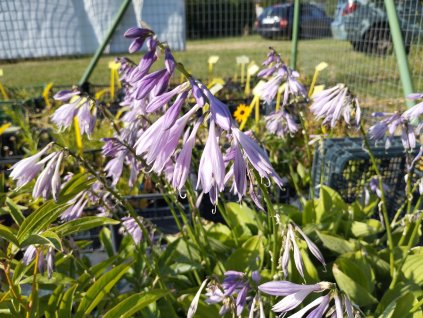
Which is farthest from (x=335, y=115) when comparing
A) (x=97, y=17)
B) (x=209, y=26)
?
(x=209, y=26)

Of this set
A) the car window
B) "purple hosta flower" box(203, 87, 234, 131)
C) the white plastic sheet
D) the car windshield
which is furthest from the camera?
the car windshield

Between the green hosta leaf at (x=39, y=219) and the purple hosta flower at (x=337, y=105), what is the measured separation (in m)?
1.00

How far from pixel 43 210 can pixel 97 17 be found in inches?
180

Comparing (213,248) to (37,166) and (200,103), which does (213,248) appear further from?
(200,103)

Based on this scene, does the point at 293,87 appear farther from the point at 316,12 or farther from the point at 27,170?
the point at 316,12

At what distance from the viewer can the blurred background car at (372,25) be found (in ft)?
12.1

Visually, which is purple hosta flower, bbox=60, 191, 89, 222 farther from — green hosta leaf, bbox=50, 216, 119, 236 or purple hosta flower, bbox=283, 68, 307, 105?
purple hosta flower, bbox=283, 68, 307, 105

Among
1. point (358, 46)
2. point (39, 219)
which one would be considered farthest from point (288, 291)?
point (358, 46)

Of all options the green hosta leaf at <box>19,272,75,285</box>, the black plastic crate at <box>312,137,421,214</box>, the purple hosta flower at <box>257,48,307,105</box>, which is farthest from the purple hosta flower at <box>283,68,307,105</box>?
the green hosta leaf at <box>19,272,75,285</box>

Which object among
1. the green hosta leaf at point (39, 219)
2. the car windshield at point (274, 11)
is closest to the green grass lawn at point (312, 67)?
the car windshield at point (274, 11)

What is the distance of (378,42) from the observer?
4.31 m

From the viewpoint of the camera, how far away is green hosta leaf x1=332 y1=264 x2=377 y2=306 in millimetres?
1658

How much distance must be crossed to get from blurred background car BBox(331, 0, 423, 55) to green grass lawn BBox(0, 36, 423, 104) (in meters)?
0.12

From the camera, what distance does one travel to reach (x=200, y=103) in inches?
32.2
